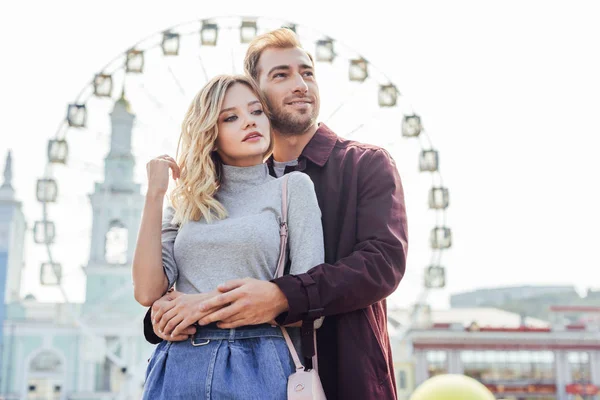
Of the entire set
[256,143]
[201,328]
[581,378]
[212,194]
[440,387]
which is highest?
[256,143]

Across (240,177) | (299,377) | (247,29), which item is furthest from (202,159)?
(247,29)

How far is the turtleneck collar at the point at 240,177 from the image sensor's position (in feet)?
10.0

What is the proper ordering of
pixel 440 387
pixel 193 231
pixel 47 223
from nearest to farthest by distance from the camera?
pixel 193 231, pixel 440 387, pixel 47 223

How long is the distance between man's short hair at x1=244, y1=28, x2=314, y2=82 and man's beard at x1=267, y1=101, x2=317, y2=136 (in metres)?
0.25

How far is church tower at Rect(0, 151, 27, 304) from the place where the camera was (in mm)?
36875

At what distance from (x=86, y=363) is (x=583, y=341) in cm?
2301

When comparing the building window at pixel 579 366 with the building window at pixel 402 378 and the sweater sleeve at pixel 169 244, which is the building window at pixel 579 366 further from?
the sweater sleeve at pixel 169 244

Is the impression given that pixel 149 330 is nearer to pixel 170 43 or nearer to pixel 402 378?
pixel 170 43

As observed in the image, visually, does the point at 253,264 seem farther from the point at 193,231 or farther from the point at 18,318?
the point at 18,318

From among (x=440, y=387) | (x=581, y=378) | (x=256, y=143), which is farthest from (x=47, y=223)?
(x=581, y=378)

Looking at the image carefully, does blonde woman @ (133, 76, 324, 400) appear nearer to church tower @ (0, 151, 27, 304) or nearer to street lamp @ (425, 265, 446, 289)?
street lamp @ (425, 265, 446, 289)

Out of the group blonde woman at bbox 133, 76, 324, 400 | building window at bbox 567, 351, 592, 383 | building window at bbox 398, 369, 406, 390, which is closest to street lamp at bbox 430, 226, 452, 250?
blonde woman at bbox 133, 76, 324, 400

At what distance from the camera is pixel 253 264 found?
9.16 ft

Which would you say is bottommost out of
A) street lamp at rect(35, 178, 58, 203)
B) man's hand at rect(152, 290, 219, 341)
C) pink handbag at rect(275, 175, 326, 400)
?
pink handbag at rect(275, 175, 326, 400)
